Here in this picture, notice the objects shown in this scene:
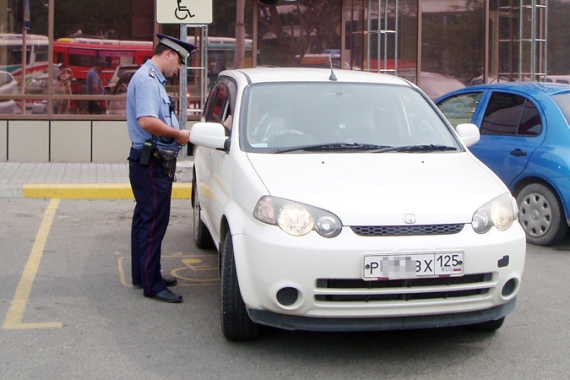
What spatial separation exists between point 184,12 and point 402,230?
24.0 feet

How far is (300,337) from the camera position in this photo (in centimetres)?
501

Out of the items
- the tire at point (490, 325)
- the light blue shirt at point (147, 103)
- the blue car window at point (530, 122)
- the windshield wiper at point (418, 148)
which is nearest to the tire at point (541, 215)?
the blue car window at point (530, 122)

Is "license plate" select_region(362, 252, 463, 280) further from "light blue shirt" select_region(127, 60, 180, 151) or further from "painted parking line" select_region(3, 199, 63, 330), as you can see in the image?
"painted parking line" select_region(3, 199, 63, 330)

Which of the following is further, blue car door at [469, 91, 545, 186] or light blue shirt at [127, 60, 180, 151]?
blue car door at [469, 91, 545, 186]

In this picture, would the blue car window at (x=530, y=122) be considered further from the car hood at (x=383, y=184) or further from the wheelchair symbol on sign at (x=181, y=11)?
the wheelchair symbol on sign at (x=181, y=11)

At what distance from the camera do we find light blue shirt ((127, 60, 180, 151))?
5527mm

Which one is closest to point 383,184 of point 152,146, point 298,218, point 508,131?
point 298,218

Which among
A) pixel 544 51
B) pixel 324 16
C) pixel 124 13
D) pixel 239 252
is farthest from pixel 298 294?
pixel 544 51

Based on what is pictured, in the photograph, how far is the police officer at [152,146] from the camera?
18.2 feet

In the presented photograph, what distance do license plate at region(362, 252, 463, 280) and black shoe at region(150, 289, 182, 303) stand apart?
1.95 meters

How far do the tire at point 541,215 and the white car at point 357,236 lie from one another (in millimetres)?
2575

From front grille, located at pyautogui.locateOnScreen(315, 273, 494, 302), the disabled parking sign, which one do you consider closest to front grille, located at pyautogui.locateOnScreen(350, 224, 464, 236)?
front grille, located at pyautogui.locateOnScreen(315, 273, 494, 302)

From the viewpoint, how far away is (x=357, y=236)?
4289 millimetres

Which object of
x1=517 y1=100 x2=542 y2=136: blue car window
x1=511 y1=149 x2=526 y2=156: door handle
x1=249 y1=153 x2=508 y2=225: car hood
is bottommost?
x1=249 y1=153 x2=508 y2=225: car hood
